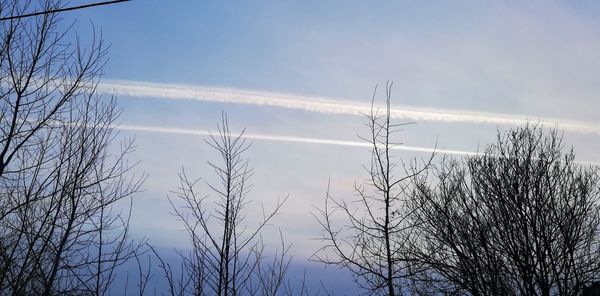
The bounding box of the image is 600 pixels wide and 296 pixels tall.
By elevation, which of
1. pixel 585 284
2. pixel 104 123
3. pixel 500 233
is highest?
pixel 104 123

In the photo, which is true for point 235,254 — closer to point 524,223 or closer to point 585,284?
point 524,223

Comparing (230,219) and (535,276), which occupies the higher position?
(230,219)

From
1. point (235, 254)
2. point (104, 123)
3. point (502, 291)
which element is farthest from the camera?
point (502, 291)

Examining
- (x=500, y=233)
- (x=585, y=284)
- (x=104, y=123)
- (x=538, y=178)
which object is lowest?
(x=585, y=284)

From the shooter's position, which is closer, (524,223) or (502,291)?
(502,291)

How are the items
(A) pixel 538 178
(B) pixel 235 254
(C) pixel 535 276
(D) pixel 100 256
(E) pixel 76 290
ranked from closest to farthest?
(B) pixel 235 254 < (D) pixel 100 256 < (E) pixel 76 290 < (C) pixel 535 276 < (A) pixel 538 178

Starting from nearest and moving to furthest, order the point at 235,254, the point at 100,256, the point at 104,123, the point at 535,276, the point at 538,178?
1. the point at 235,254
2. the point at 100,256
3. the point at 104,123
4. the point at 535,276
5. the point at 538,178

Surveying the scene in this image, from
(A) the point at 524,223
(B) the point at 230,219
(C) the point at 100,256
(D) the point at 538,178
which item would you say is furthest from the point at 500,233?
(C) the point at 100,256

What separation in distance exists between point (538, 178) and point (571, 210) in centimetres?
84

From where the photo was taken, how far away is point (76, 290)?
6.07 meters

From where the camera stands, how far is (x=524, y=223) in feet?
29.6

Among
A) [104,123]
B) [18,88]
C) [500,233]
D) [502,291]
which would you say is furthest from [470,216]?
[18,88]

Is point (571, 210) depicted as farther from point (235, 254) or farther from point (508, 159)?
point (235, 254)

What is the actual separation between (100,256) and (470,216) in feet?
23.4
